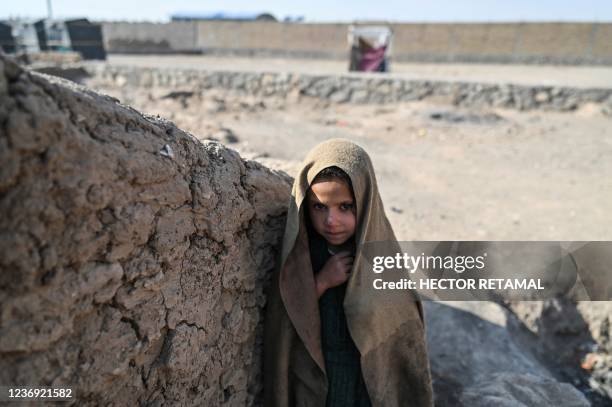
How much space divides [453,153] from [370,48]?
24.7 ft

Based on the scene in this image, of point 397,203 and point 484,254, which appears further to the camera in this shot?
point 397,203

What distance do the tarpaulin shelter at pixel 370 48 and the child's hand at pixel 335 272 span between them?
1254 centimetres

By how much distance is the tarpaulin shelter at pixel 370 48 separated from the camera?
44.0ft

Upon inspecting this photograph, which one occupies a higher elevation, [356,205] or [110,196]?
[110,196]

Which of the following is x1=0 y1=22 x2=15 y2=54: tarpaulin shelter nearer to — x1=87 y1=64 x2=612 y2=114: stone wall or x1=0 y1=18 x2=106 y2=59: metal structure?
x1=0 y1=18 x2=106 y2=59: metal structure

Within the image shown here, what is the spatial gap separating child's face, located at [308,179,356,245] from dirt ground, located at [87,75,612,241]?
3.68 feet

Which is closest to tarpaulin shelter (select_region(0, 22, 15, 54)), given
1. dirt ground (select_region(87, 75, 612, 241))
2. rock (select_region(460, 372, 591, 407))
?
dirt ground (select_region(87, 75, 612, 241))

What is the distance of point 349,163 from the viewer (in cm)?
156

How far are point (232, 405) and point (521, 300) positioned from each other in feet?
9.06

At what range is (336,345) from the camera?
176cm

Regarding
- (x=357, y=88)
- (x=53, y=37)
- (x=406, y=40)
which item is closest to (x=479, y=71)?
(x=406, y=40)

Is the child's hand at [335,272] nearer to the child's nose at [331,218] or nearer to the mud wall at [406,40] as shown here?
the child's nose at [331,218]

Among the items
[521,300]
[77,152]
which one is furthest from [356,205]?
[521,300]

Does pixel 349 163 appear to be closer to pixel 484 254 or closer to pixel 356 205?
pixel 356 205
